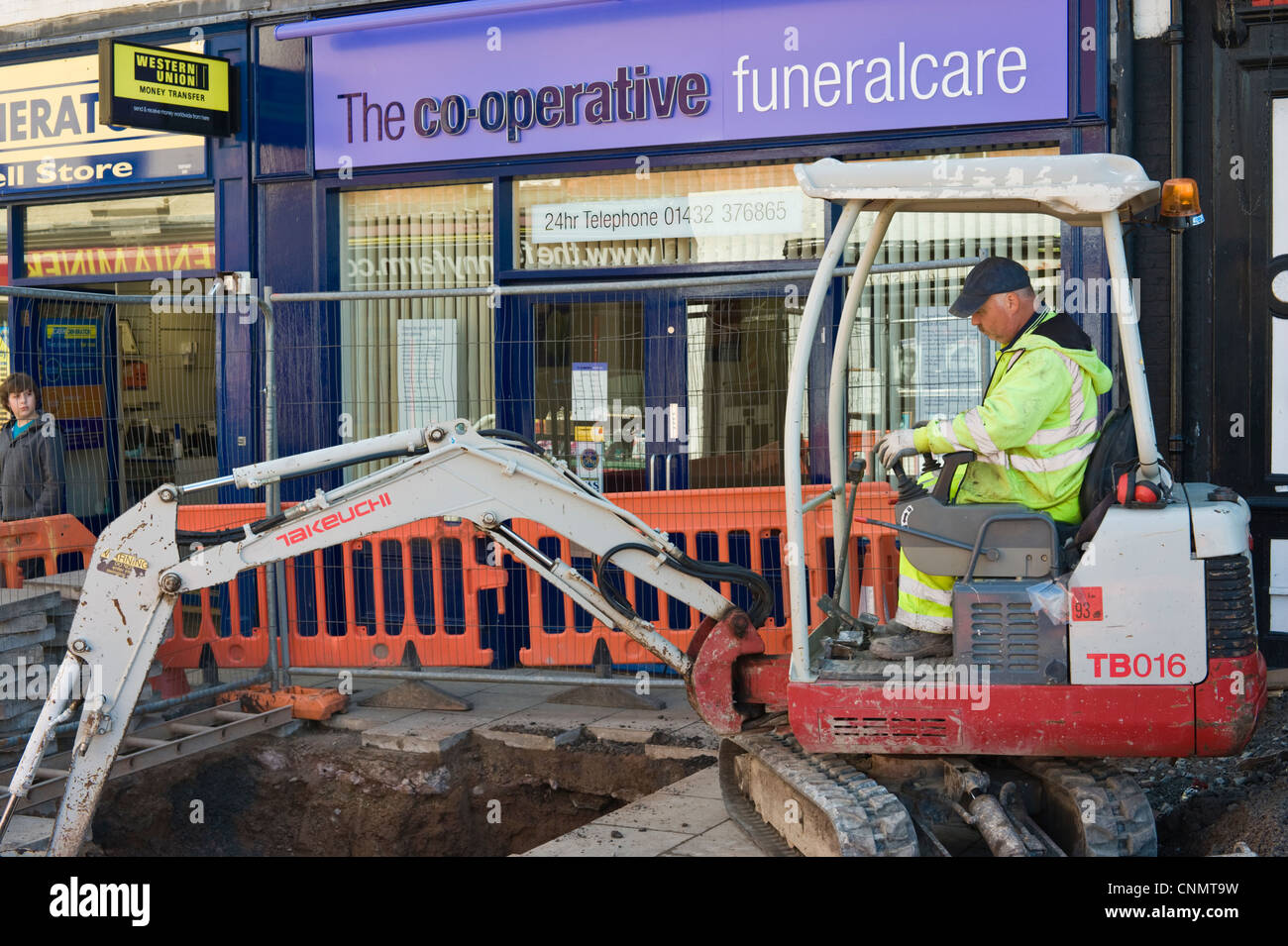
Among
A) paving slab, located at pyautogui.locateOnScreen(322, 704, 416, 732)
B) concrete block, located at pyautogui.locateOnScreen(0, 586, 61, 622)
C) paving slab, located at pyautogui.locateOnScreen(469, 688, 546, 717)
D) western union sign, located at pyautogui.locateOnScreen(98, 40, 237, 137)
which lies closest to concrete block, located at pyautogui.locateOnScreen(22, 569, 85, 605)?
concrete block, located at pyautogui.locateOnScreen(0, 586, 61, 622)

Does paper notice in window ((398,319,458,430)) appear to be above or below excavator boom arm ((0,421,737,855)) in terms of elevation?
above

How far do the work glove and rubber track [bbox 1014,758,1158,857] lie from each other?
1.41m

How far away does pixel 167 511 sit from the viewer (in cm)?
577

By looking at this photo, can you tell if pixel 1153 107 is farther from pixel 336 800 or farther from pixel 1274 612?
pixel 336 800

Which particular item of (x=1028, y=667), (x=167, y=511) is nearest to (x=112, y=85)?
(x=167, y=511)

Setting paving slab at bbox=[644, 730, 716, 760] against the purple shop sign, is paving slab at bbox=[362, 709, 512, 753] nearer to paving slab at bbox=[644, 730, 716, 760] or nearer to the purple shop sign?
paving slab at bbox=[644, 730, 716, 760]

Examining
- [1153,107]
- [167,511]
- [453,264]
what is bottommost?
[167,511]

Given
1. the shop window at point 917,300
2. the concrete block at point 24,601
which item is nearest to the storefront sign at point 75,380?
the concrete block at point 24,601

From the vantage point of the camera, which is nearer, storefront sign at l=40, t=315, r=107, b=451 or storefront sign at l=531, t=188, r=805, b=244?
storefront sign at l=40, t=315, r=107, b=451

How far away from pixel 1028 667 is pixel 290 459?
3106 mm

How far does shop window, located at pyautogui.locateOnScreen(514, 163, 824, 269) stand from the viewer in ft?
30.0

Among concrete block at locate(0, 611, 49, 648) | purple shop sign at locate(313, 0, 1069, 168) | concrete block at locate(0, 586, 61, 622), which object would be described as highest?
purple shop sign at locate(313, 0, 1069, 168)

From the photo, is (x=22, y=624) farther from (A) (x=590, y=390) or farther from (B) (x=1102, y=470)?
(B) (x=1102, y=470)

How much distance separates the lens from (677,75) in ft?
29.9
